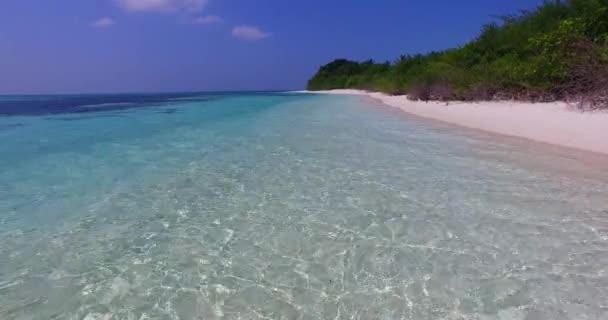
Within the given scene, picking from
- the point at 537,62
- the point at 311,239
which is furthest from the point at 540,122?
the point at 311,239

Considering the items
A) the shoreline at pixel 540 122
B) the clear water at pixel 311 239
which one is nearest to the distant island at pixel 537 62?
the shoreline at pixel 540 122

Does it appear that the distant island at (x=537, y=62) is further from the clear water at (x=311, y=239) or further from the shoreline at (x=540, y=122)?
the clear water at (x=311, y=239)

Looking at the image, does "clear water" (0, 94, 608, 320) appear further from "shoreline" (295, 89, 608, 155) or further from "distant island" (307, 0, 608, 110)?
"distant island" (307, 0, 608, 110)

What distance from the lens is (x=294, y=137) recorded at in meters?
8.52

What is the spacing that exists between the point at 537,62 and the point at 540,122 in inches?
119

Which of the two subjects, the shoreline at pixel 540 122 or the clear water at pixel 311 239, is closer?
the clear water at pixel 311 239

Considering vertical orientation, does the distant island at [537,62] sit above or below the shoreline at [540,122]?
above

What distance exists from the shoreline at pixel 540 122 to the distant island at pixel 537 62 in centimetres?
44

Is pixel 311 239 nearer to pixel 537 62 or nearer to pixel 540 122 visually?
pixel 540 122

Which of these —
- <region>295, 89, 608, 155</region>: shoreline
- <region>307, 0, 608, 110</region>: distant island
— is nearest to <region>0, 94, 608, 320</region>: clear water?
<region>295, 89, 608, 155</region>: shoreline

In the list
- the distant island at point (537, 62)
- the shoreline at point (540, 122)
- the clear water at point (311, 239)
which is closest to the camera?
the clear water at point (311, 239)

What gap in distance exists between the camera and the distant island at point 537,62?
812cm

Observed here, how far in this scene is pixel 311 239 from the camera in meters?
2.84

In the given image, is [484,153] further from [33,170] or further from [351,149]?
[33,170]
